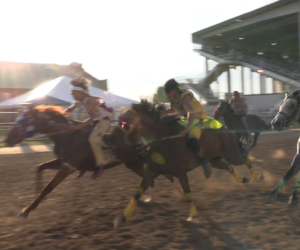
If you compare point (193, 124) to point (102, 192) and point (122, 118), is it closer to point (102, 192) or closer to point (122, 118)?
point (122, 118)

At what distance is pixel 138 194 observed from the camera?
444 centimetres

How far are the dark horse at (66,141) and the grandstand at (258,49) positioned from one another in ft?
77.9

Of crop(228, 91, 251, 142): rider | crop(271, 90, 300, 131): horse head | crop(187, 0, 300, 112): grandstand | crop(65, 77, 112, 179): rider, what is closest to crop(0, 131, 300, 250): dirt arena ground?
crop(65, 77, 112, 179): rider

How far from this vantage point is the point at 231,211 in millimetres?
4770

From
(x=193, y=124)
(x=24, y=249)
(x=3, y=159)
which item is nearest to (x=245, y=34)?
(x=3, y=159)

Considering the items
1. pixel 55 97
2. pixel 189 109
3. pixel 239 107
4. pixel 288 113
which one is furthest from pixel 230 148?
pixel 55 97

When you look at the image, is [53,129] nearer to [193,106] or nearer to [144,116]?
[144,116]

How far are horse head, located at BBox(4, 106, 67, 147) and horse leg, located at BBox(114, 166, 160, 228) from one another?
5.28ft

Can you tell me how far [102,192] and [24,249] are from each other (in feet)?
8.05

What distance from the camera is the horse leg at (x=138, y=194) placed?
14.0ft

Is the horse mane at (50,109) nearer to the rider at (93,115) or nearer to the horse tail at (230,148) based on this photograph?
the rider at (93,115)

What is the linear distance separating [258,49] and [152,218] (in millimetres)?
36665

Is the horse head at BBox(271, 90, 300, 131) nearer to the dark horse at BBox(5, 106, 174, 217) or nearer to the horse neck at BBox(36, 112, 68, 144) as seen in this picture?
the dark horse at BBox(5, 106, 174, 217)

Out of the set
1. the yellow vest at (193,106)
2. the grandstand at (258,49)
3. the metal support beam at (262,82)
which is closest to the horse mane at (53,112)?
the yellow vest at (193,106)
